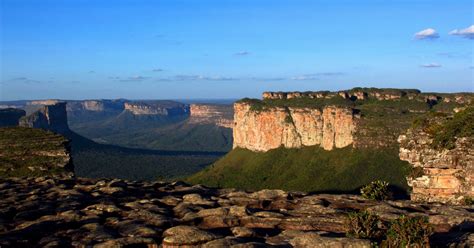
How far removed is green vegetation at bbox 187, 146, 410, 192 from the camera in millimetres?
128625

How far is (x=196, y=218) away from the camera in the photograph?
33.4 meters

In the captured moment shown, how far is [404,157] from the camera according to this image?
50.0 meters

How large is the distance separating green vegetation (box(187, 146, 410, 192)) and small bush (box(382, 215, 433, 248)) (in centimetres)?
9450

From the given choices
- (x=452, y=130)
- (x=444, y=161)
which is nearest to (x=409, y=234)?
(x=444, y=161)

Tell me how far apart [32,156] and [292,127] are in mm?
100177

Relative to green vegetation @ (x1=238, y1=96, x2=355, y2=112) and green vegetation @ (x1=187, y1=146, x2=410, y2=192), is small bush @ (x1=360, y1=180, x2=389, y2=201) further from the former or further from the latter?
green vegetation @ (x1=238, y1=96, x2=355, y2=112)

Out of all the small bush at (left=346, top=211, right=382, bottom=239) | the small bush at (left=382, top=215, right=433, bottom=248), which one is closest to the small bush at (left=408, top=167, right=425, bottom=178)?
the small bush at (left=346, top=211, right=382, bottom=239)

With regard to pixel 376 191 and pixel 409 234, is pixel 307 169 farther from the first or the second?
pixel 409 234

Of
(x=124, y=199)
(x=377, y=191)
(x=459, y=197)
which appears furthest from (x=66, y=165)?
(x=459, y=197)

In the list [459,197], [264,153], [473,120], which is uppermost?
[473,120]

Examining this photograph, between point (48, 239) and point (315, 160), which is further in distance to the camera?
point (315, 160)

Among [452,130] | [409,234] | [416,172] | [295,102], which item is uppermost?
[452,130]

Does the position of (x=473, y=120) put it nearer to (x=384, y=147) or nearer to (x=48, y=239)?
(x=48, y=239)

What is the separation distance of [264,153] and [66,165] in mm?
100119
